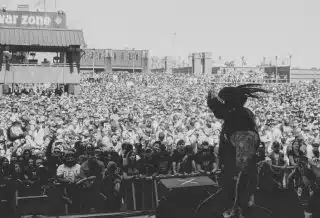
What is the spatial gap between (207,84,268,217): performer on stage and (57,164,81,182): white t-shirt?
14.6 feet

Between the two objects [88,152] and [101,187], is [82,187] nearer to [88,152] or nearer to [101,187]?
[101,187]

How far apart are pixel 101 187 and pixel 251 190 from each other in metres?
4.18

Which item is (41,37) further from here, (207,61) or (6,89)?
(207,61)

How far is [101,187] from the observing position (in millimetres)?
9711

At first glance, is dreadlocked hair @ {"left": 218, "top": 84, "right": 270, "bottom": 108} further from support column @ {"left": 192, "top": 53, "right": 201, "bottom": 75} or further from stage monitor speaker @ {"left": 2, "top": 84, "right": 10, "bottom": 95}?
support column @ {"left": 192, "top": 53, "right": 201, "bottom": 75}

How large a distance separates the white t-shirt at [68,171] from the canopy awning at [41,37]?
35.0 metres

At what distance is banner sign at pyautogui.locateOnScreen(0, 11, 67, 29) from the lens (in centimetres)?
4619

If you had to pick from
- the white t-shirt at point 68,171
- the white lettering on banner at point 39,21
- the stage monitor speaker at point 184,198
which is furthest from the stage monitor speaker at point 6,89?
the stage monitor speaker at point 184,198

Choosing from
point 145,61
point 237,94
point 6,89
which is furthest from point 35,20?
point 145,61

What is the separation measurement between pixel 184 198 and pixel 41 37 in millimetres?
39855

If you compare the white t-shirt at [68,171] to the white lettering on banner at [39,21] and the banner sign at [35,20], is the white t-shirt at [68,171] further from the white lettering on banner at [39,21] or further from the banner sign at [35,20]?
the white lettering on banner at [39,21]

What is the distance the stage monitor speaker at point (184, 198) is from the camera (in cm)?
659

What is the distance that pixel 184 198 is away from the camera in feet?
22.3

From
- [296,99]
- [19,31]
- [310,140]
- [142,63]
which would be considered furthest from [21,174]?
[142,63]
